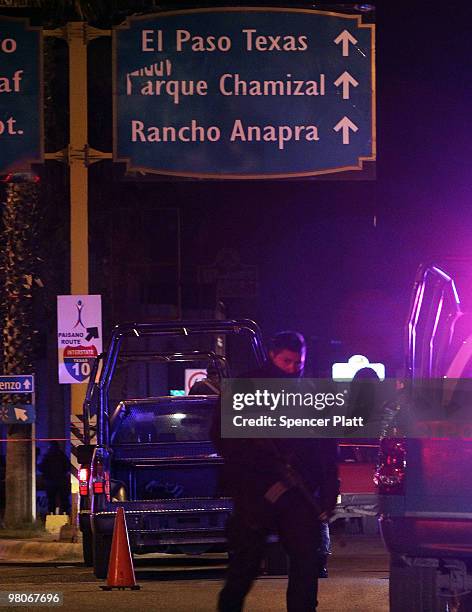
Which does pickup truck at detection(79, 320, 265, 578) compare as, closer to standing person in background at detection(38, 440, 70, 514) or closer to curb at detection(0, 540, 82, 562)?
curb at detection(0, 540, 82, 562)

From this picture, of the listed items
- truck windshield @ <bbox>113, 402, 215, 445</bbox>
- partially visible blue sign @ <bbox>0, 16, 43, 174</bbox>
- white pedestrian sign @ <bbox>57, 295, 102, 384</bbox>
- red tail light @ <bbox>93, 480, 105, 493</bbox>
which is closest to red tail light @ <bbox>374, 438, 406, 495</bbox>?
red tail light @ <bbox>93, 480, 105, 493</bbox>

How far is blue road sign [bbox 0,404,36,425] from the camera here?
→ 19.4 m

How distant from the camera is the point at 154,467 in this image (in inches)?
552

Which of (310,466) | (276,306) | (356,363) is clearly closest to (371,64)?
(310,466)

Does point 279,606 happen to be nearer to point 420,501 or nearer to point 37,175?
point 420,501

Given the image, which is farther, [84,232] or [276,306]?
[276,306]

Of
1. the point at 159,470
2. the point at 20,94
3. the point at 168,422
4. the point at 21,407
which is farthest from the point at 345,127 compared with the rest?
the point at 21,407

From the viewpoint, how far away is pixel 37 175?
17500 millimetres

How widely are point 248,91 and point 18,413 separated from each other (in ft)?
17.5

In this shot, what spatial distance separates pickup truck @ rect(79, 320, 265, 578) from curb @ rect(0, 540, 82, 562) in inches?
80.4

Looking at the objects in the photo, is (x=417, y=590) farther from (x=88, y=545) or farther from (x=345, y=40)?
(x=345, y=40)

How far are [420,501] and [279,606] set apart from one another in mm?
3487

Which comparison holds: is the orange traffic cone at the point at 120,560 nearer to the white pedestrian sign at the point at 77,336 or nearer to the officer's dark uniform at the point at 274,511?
the officer's dark uniform at the point at 274,511

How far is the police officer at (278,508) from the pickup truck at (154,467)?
4.47m
